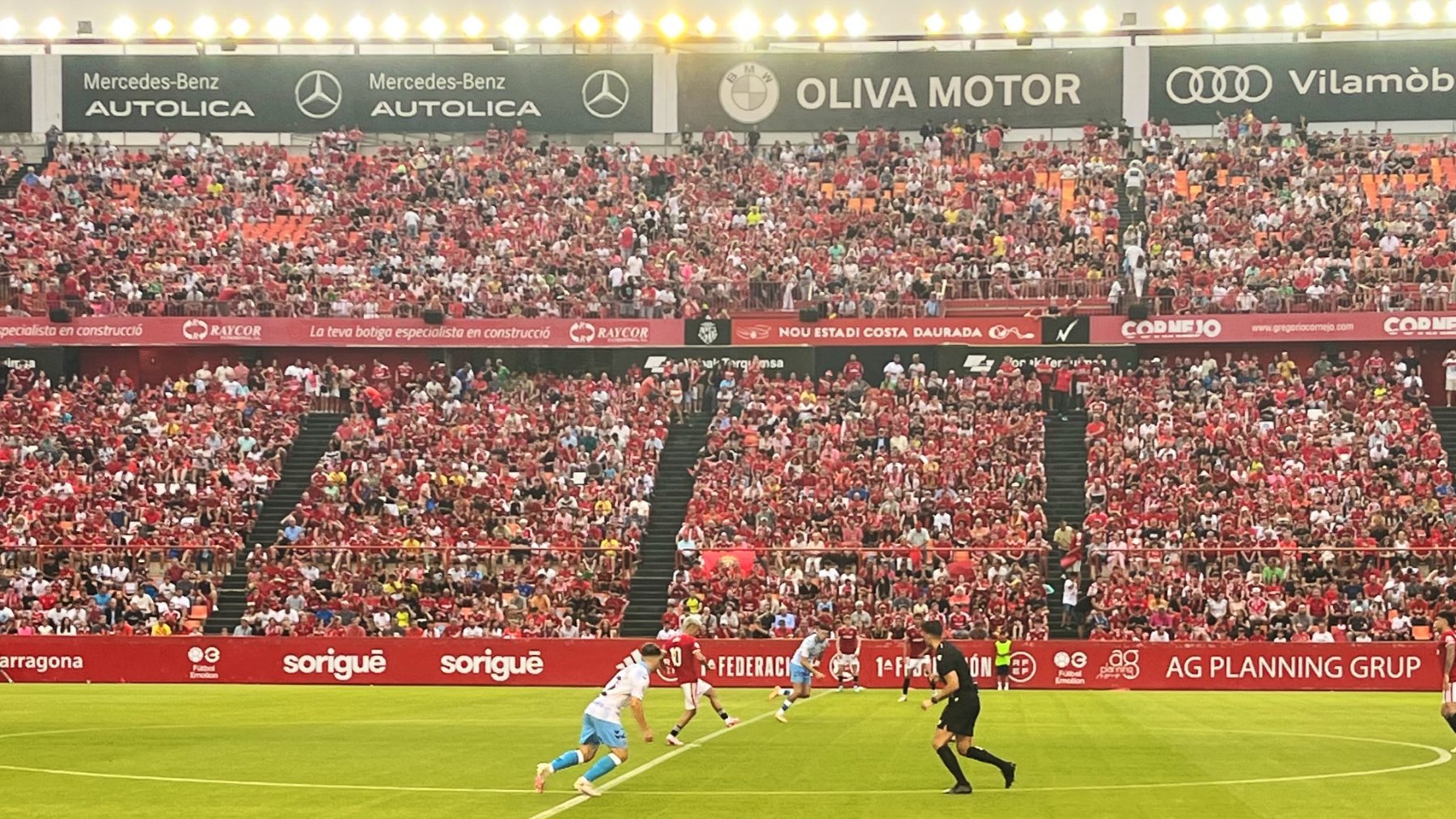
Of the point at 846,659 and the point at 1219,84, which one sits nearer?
the point at 846,659

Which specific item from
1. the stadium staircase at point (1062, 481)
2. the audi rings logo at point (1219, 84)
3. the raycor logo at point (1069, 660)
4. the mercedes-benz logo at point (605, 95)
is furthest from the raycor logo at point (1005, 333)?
the mercedes-benz logo at point (605, 95)

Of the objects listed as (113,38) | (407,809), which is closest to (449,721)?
(407,809)

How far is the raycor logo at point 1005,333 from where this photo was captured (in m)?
58.2

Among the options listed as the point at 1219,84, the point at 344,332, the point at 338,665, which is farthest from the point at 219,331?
the point at 1219,84

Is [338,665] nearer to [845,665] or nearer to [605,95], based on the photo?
[845,665]

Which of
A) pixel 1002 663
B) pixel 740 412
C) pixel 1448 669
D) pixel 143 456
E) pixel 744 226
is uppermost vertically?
pixel 744 226

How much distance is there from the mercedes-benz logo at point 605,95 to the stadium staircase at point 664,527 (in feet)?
54.6

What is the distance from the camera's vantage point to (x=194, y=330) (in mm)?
60438

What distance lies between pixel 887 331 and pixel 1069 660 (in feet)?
53.9

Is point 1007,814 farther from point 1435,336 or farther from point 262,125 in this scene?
point 262,125

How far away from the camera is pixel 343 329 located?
6038 centimetres

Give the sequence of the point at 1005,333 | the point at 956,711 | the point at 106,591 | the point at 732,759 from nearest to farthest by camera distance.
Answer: the point at 956,711, the point at 732,759, the point at 106,591, the point at 1005,333

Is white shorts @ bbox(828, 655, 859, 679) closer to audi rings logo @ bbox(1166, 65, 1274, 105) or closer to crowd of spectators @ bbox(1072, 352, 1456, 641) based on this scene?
crowd of spectators @ bbox(1072, 352, 1456, 641)

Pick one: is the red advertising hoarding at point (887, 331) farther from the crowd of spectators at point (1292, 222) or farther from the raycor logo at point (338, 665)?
the raycor logo at point (338, 665)
